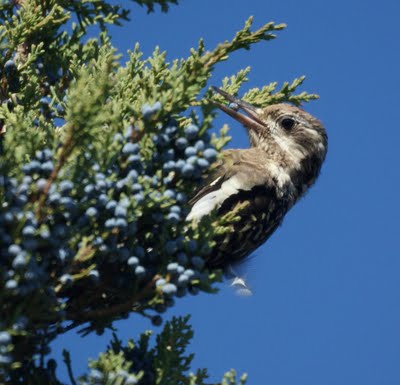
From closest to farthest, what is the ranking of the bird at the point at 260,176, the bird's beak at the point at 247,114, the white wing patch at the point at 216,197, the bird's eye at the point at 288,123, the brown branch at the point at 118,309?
the brown branch at the point at 118,309
the white wing patch at the point at 216,197
the bird at the point at 260,176
the bird's beak at the point at 247,114
the bird's eye at the point at 288,123

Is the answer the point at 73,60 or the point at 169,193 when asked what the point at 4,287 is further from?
the point at 73,60

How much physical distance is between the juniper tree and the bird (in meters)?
1.17

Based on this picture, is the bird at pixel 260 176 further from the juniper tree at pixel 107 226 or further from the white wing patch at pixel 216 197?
the juniper tree at pixel 107 226

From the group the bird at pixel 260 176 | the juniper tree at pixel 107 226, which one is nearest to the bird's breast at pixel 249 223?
the bird at pixel 260 176

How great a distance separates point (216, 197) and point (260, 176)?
488mm

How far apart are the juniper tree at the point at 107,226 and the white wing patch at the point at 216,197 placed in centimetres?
122

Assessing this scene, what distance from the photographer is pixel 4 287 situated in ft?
9.06

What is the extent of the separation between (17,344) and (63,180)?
0.62m

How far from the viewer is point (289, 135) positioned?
5.69m

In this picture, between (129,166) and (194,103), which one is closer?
(129,166)

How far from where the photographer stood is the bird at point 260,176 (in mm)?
4785

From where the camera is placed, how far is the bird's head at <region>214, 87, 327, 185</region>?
558 centimetres

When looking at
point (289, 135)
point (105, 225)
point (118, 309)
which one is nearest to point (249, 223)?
point (289, 135)

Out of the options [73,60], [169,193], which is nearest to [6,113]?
[73,60]
